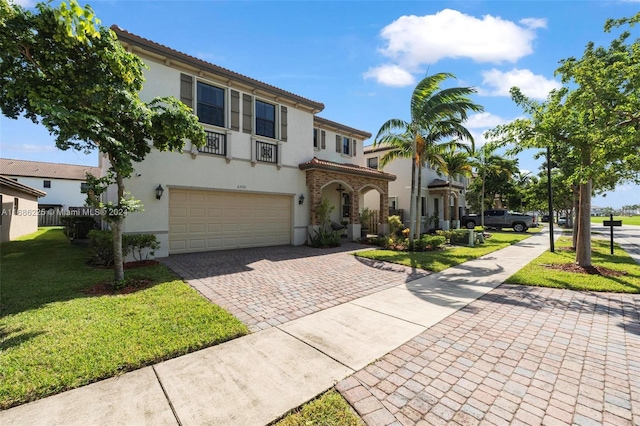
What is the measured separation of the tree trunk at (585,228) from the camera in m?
8.84

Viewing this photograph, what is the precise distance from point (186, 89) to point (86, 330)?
31.5 feet

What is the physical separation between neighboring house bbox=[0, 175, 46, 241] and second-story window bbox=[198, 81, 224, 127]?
9.95 metres

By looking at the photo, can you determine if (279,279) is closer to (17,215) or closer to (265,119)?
(265,119)

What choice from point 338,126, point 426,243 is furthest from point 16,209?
point 426,243

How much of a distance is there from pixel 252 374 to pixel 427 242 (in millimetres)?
11715

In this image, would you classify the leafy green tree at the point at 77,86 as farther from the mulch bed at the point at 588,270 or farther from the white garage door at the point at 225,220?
the mulch bed at the point at 588,270

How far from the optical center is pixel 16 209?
15.7 m

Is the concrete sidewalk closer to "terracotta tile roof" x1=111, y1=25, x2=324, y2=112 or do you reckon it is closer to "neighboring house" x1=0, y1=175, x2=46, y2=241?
"terracotta tile roof" x1=111, y1=25, x2=324, y2=112

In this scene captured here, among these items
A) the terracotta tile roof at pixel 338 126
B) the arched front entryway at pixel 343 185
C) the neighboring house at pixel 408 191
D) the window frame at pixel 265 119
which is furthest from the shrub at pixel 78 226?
the neighboring house at pixel 408 191

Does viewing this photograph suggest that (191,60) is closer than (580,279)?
No

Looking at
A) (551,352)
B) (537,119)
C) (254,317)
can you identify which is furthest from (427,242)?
(254,317)

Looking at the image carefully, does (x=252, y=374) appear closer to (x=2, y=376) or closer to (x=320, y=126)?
(x=2, y=376)

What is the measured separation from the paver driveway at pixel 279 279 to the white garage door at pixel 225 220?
70 centimetres

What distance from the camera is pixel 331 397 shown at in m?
2.89
